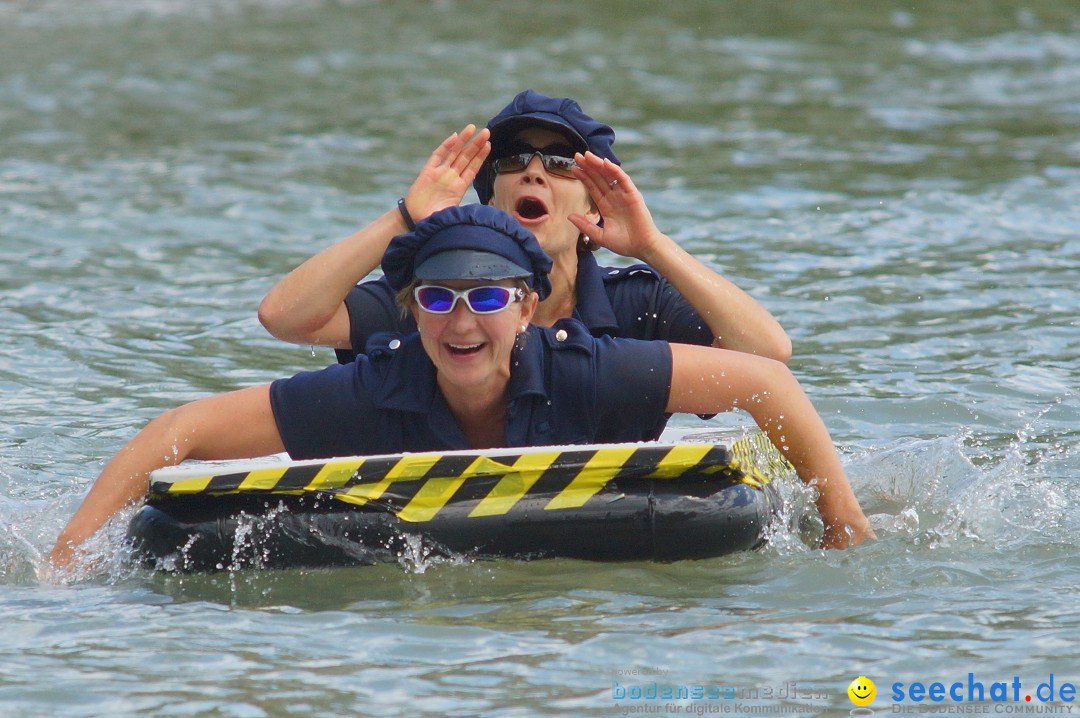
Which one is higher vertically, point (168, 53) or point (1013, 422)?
point (168, 53)

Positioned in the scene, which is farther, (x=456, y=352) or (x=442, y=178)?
(x=442, y=178)

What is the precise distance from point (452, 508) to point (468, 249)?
0.85m

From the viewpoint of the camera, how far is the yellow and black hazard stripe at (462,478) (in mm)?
5121

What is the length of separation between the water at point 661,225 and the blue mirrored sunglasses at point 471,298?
89 cm

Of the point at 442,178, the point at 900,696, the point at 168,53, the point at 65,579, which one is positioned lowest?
the point at 900,696

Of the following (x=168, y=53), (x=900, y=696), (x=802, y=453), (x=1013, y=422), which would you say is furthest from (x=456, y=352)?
(x=168, y=53)

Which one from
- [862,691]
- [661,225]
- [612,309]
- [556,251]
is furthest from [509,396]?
[661,225]

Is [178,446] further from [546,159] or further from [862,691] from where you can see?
[862,691]

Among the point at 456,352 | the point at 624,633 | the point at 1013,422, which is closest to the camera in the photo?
the point at 624,633

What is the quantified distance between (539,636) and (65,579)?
5.57ft

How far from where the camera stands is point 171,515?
17.2ft

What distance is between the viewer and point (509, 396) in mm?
5242

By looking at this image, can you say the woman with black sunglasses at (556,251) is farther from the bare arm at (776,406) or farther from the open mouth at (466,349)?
the open mouth at (466,349)

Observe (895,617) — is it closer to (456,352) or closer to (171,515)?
(456,352)
